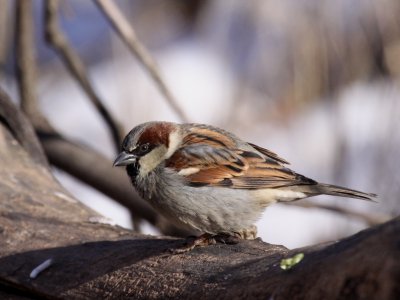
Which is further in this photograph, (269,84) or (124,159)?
(269,84)

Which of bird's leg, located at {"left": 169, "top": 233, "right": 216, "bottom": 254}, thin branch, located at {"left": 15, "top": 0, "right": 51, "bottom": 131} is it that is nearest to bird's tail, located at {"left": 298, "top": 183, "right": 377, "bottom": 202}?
bird's leg, located at {"left": 169, "top": 233, "right": 216, "bottom": 254}

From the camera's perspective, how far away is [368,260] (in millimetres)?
1922

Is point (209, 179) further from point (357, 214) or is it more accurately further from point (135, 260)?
point (357, 214)

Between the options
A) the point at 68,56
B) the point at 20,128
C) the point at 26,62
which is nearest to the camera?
the point at 20,128

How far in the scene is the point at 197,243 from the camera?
2.84 metres

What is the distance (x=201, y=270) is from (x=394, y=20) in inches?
124

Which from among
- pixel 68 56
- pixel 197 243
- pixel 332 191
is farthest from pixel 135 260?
pixel 68 56

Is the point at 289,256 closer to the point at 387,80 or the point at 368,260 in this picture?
the point at 368,260

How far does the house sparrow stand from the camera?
10.6 feet

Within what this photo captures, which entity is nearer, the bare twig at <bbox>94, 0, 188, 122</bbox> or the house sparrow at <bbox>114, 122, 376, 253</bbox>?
the house sparrow at <bbox>114, 122, 376, 253</bbox>

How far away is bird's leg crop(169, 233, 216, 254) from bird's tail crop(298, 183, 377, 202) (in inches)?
21.5

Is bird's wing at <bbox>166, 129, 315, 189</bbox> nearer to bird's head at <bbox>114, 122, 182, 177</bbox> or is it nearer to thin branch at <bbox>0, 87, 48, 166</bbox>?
bird's head at <bbox>114, 122, 182, 177</bbox>

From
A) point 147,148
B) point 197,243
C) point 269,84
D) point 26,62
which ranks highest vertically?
point 26,62

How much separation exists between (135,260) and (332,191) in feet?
3.01
